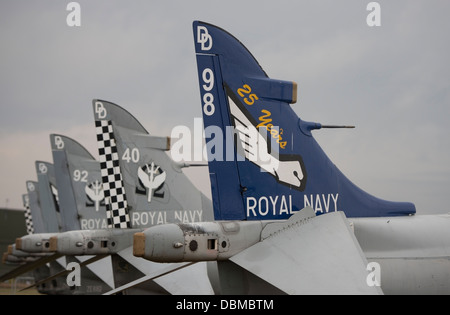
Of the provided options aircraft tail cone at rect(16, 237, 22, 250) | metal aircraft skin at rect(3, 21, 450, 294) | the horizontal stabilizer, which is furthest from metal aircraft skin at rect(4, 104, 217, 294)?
the horizontal stabilizer

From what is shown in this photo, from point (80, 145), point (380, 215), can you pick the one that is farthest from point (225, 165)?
point (80, 145)

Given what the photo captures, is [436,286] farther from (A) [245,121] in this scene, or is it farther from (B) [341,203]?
(A) [245,121]

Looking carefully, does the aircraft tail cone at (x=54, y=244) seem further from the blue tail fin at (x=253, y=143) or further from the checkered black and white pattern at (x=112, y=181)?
the blue tail fin at (x=253, y=143)

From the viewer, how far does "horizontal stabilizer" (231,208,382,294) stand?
5.90 metres

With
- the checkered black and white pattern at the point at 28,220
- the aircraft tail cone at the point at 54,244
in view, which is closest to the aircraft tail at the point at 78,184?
the aircraft tail cone at the point at 54,244

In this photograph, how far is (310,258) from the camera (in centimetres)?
632

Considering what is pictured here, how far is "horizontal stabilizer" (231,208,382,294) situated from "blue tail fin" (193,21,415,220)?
1.52 ft

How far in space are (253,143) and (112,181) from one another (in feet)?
17.8

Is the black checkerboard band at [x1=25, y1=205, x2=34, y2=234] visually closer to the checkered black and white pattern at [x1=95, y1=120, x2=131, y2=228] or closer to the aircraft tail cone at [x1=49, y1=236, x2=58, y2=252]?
the aircraft tail cone at [x1=49, y1=236, x2=58, y2=252]

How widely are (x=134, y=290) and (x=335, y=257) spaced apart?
7.58 meters

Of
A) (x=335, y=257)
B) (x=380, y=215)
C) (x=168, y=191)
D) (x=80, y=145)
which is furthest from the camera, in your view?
(x=80, y=145)

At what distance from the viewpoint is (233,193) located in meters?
7.54

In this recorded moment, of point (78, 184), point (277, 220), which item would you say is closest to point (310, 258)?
point (277, 220)

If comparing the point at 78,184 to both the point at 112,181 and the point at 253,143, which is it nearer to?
the point at 112,181
